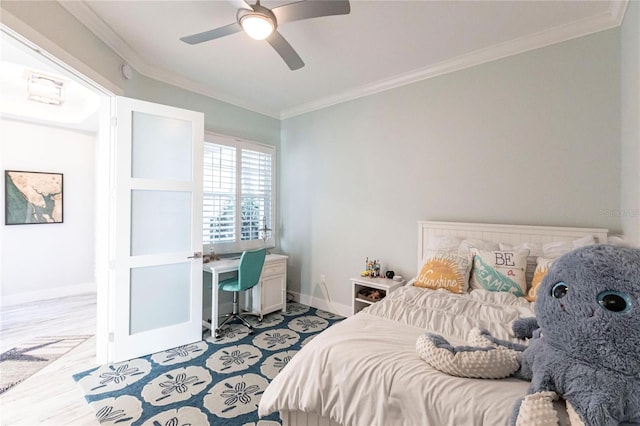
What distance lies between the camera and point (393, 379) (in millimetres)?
1121

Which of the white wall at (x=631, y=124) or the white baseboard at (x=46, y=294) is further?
the white baseboard at (x=46, y=294)

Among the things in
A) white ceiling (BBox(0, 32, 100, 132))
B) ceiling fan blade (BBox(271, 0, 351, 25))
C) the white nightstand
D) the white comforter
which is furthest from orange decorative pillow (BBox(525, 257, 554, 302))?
white ceiling (BBox(0, 32, 100, 132))

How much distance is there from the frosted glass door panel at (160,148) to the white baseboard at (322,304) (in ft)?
7.35

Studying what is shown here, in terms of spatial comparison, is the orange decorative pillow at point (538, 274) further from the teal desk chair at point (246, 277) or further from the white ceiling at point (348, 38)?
the teal desk chair at point (246, 277)

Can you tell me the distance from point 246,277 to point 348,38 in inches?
99.4

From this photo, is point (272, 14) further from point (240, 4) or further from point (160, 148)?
point (160, 148)

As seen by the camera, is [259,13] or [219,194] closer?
[259,13]

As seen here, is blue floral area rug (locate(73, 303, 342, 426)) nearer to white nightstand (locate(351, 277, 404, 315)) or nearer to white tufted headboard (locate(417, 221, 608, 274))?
white nightstand (locate(351, 277, 404, 315))

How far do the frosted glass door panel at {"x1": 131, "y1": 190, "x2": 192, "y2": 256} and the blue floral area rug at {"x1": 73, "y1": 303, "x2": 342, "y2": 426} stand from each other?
3.24ft

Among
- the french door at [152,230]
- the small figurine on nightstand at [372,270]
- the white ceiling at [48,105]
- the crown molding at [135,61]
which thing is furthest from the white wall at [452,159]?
the white ceiling at [48,105]

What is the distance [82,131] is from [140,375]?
4132 mm

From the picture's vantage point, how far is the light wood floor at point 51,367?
1.84 metres

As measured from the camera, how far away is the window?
3500mm

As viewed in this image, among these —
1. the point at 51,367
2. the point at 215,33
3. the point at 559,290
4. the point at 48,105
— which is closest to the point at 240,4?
the point at 215,33
